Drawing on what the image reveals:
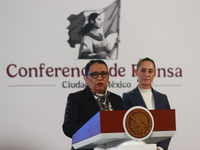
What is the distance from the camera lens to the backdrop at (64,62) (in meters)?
3.58

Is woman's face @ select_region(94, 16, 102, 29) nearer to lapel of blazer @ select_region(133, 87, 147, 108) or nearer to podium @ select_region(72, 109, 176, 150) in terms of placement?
lapel of blazer @ select_region(133, 87, 147, 108)

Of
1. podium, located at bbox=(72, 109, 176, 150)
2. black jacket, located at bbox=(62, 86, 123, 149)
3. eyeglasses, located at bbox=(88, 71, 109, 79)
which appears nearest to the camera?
podium, located at bbox=(72, 109, 176, 150)

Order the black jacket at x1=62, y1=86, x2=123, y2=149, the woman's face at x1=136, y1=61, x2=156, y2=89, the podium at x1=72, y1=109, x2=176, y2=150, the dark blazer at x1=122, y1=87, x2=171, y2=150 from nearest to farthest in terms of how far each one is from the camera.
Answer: the podium at x1=72, y1=109, x2=176, y2=150
the black jacket at x1=62, y1=86, x2=123, y2=149
the dark blazer at x1=122, y1=87, x2=171, y2=150
the woman's face at x1=136, y1=61, x2=156, y2=89

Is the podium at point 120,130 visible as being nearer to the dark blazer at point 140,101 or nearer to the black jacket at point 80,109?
the black jacket at point 80,109

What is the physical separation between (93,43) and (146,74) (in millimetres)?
670

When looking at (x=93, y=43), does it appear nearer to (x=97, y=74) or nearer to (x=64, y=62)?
(x=64, y=62)

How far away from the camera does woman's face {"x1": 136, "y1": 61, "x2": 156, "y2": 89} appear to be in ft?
11.1

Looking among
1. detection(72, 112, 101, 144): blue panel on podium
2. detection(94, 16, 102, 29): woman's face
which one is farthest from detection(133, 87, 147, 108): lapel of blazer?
detection(72, 112, 101, 144): blue panel on podium

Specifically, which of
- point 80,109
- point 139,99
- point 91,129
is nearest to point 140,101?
point 139,99

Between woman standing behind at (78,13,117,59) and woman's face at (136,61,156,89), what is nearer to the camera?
woman's face at (136,61,156,89)

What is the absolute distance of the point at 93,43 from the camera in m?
3.75

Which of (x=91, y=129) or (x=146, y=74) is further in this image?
(x=146, y=74)

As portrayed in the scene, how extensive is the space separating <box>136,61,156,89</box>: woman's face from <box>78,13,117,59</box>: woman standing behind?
0.44m

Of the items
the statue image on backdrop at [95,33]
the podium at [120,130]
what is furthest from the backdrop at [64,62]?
the podium at [120,130]
